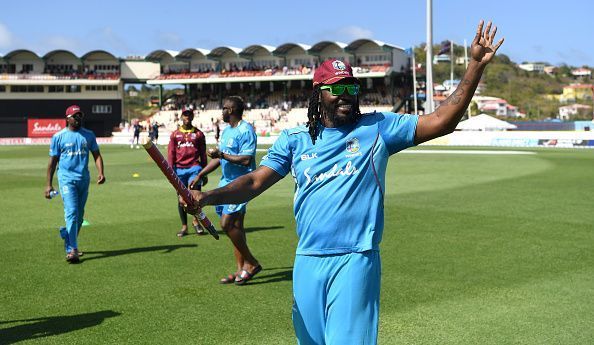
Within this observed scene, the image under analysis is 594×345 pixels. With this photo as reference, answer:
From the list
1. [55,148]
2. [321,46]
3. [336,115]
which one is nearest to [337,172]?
[336,115]

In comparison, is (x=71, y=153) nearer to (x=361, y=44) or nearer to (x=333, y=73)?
(x=333, y=73)

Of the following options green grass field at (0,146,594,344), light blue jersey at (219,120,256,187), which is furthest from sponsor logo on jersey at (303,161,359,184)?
light blue jersey at (219,120,256,187)

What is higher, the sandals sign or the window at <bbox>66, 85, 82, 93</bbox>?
the window at <bbox>66, 85, 82, 93</bbox>

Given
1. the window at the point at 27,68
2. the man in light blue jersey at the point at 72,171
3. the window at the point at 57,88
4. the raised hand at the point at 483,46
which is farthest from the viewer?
the window at the point at 27,68

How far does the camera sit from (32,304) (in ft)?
25.2

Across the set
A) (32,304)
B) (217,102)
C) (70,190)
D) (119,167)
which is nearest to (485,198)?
(70,190)

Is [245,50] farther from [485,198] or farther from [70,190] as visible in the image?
[70,190]

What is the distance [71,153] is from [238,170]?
2.95 metres

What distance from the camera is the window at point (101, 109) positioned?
86625 millimetres

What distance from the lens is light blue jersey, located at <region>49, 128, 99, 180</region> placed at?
1031cm

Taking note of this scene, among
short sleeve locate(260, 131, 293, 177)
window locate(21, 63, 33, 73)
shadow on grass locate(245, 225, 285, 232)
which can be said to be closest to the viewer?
short sleeve locate(260, 131, 293, 177)

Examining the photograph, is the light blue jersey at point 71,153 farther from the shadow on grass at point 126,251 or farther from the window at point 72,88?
the window at point 72,88

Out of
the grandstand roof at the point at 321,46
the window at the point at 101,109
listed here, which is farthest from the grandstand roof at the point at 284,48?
the window at the point at 101,109

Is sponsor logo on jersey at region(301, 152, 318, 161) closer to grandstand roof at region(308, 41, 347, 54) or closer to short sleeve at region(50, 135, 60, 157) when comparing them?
short sleeve at region(50, 135, 60, 157)
